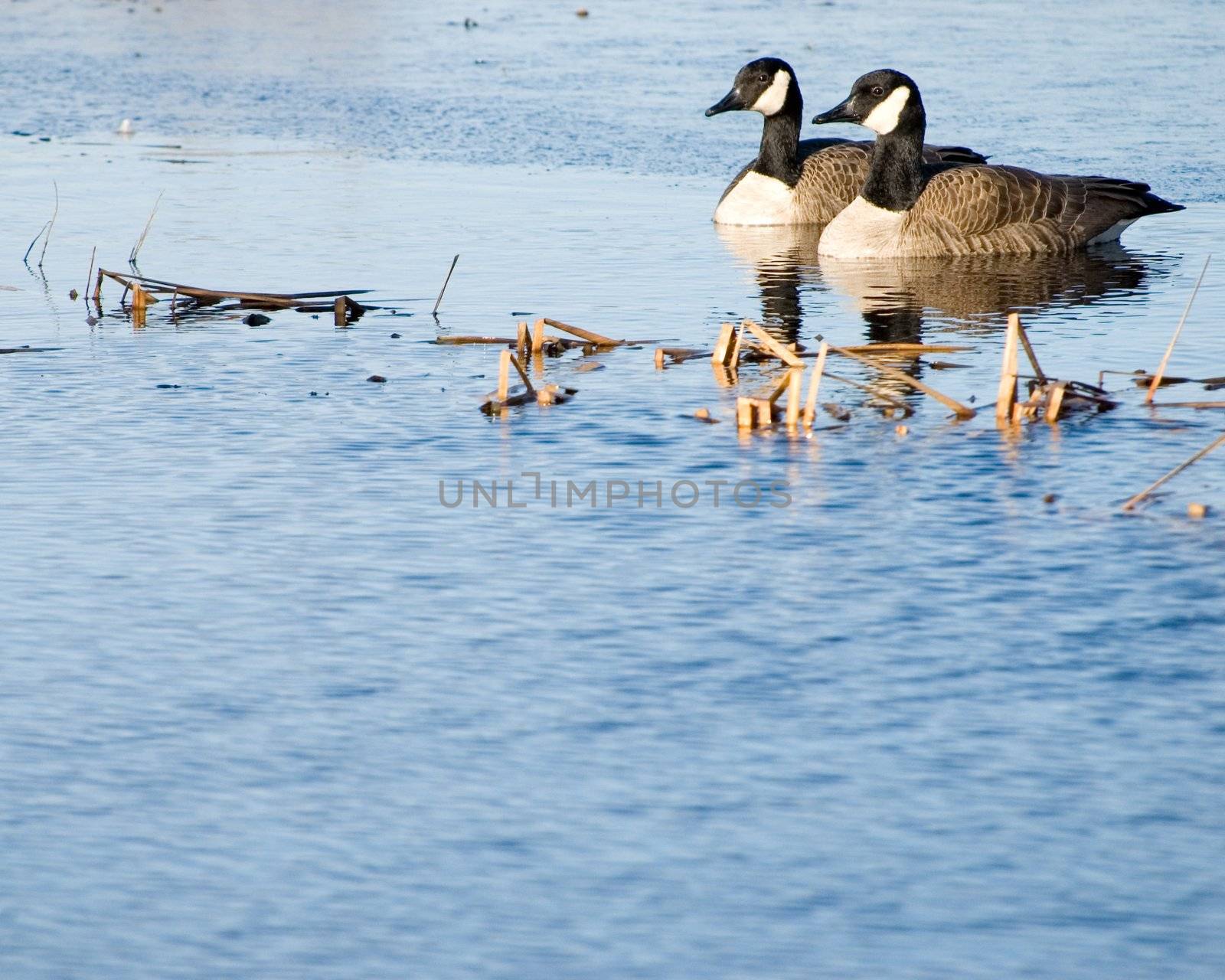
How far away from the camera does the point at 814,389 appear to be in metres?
8.77

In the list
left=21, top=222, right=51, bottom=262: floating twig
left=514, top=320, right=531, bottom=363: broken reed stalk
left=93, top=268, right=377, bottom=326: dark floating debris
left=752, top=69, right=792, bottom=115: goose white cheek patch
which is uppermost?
left=752, top=69, right=792, bottom=115: goose white cheek patch

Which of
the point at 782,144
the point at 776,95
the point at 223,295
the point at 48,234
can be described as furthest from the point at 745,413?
the point at 776,95

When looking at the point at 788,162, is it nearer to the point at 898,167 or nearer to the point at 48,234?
the point at 898,167

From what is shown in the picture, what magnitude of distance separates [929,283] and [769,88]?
153 inches

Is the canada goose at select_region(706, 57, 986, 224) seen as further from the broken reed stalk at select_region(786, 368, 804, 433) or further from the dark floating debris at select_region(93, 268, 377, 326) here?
the broken reed stalk at select_region(786, 368, 804, 433)

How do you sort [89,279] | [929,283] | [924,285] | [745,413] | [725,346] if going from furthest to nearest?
1. [929,283]
2. [924,285]
3. [89,279]
4. [725,346]
5. [745,413]

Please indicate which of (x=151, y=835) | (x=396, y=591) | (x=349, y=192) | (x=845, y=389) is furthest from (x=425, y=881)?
(x=349, y=192)

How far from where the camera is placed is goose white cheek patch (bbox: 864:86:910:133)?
14586mm

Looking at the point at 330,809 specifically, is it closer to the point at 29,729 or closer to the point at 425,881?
the point at 425,881

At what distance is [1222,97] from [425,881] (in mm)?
17469

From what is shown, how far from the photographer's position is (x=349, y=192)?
1709 centimetres

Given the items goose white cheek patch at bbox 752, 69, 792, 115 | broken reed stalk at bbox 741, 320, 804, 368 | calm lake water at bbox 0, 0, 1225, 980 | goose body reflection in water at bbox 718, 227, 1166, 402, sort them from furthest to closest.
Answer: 1. goose white cheek patch at bbox 752, 69, 792, 115
2. goose body reflection in water at bbox 718, 227, 1166, 402
3. broken reed stalk at bbox 741, 320, 804, 368
4. calm lake water at bbox 0, 0, 1225, 980

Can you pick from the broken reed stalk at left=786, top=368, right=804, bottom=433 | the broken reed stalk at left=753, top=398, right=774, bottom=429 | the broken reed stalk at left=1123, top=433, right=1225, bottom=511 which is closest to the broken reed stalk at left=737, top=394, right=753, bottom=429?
the broken reed stalk at left=753, top=398, right=774, bottom=429

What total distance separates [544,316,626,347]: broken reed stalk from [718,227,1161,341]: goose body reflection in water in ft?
3.74
